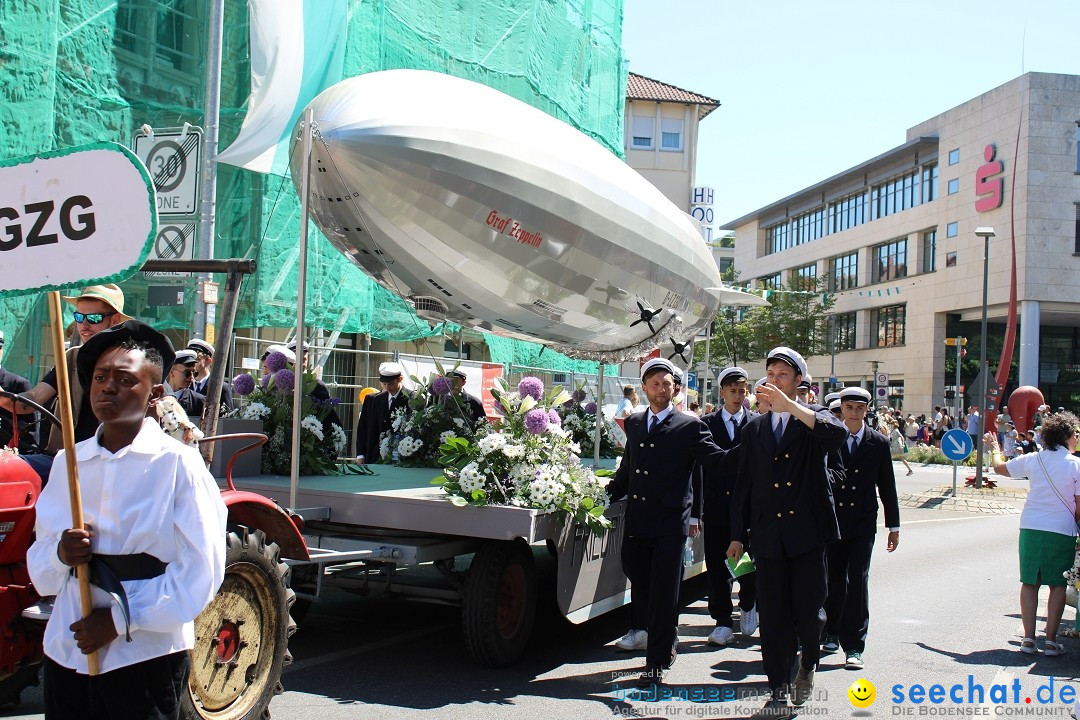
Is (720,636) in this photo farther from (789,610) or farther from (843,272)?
(843,272)

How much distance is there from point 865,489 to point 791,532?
1.77 m

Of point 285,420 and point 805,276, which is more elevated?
point 805,276

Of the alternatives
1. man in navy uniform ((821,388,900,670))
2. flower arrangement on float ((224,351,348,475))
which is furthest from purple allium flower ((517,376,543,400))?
man in navy uniform ((821,388,900,670))

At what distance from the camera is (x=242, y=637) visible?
469 cm

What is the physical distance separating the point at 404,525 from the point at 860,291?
194ft

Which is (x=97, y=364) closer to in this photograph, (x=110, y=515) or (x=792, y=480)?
(x=110, y=515)

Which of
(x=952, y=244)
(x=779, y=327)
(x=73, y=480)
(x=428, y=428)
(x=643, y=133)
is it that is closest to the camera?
(x=73, y=480)

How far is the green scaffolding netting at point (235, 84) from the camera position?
1339 cm

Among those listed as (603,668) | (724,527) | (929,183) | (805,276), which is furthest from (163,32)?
(805,276)

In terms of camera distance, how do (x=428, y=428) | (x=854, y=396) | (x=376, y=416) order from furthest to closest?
(x=376, y=416) < (x=428, y=428) < (x=854, y=396)

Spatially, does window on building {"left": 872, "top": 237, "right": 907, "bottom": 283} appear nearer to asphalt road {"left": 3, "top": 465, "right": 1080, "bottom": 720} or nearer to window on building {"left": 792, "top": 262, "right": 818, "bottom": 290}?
window on building {"left": 792, "top": 262, "right": 818, "bottom": 290}

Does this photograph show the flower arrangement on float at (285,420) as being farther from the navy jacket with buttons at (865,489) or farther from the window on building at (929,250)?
the window on building at (929,250)

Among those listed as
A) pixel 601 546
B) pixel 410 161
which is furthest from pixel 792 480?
pixel 410 161

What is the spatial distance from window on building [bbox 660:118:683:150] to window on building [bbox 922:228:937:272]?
52.3 ft
